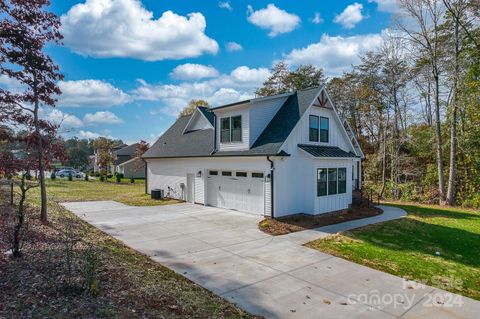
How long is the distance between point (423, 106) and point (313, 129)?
817 inches

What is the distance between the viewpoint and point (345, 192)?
1559 cm

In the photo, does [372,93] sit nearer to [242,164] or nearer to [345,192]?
[345,192]

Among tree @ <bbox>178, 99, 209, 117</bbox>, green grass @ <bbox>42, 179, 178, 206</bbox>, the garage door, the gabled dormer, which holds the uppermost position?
tree @ <bbox>178, 99, 209, 117</bbox>

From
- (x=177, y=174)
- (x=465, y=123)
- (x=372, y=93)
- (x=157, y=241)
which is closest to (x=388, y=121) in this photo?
(x=372, y=93)

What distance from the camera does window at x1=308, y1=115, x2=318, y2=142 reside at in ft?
49.5

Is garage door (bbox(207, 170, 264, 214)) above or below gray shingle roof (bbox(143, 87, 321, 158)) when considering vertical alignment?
below

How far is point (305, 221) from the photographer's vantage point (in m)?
13.3

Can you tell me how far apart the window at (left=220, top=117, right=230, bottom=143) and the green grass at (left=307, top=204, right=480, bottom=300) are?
24.8 ft

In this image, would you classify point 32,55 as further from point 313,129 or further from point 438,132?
point 438,132

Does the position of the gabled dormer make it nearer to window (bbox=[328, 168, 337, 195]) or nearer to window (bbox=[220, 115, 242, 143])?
window (bbox=[220, 115, 242, 143])

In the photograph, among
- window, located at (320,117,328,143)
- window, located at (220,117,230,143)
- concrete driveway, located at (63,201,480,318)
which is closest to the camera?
concrete driveway, located at (63,201,480,318)

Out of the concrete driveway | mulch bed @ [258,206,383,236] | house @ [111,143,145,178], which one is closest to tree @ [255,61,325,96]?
house @ [111,143,145,178]

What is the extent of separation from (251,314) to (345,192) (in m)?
11.6

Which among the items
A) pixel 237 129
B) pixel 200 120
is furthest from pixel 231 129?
pixel 200 120
